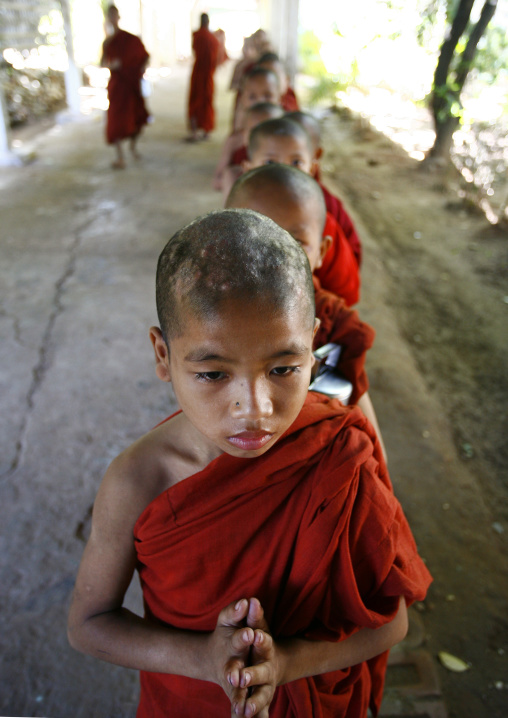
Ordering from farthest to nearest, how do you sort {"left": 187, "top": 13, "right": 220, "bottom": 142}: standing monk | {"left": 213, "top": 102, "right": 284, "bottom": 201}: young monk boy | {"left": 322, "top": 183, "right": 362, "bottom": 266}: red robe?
{"left": 187, "top": 13, "right": 220, "bottom": 142}: standing monk < {"left": 213, "top": 102, "right": 284, "bottom": 201}: young monk boy < {"left": 322, "top": 183, "right": 362, "bottom": 266}: red robe

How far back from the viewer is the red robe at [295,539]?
948 mm

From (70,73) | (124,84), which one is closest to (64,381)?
(124,84)

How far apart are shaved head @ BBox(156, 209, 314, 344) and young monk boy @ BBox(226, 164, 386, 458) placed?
55 centimetres

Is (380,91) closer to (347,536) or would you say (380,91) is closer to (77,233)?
(77,233)

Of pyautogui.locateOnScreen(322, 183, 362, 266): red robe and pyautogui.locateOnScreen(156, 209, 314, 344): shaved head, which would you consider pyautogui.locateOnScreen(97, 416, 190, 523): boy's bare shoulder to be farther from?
pyautogui.locateOnScreen(322, 183, 362, 266): red robe

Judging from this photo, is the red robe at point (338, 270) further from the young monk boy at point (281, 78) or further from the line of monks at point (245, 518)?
the young monk boy at point (281, 78)

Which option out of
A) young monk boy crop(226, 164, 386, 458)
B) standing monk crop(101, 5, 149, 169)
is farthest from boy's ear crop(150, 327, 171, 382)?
standing monk crop(101, 5, 149, 169)

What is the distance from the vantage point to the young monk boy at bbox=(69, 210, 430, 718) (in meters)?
0.83

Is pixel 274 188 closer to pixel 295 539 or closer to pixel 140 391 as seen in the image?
pixel 295 539

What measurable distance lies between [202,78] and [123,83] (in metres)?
2.26

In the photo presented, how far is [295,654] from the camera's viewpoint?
94 cm

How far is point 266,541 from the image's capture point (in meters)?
0.98

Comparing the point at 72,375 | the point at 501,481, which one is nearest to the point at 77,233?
the point at 72,375

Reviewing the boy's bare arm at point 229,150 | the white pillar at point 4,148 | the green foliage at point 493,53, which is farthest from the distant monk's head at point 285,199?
the green foliage at point 493,53
